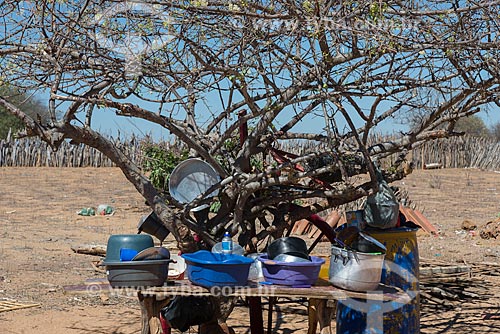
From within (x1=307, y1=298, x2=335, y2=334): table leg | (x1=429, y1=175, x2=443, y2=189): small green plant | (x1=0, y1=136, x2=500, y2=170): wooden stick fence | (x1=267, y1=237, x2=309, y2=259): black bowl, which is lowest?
(x1=307, y1=298, x2=335, y2=334): table leg

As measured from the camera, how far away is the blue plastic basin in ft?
11.6

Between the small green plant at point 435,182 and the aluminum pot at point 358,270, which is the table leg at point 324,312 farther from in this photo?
the small green plant at point 435,182

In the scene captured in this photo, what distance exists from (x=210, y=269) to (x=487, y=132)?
44.8 m

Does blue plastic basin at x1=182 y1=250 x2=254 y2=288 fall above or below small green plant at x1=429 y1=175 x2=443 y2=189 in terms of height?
below

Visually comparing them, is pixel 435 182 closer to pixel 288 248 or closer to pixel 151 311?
pixel 288 248

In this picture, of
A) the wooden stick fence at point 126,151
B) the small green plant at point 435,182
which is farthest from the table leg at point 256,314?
the wooden stick fence at point 126,151

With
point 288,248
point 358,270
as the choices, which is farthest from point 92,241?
point 358,270

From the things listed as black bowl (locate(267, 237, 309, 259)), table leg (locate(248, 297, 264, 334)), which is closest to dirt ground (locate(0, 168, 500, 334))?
table leg (locate(248, 297, 264, 334))

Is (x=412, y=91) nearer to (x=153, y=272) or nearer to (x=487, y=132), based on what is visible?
(x=153, y=272)

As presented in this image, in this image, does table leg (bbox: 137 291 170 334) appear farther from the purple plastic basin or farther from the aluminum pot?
the aluminum pot

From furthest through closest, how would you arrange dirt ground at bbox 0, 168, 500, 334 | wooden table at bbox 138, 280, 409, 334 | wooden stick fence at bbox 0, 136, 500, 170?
wooden stick fence at bbox 0, 136, 500, 170 → dirt ground at bbox 0, 168, 500, 334 → wooden table at bbox 138, 280, 409, 334

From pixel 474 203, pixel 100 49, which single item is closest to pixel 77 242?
pixel 100 49

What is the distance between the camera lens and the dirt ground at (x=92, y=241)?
578 cm

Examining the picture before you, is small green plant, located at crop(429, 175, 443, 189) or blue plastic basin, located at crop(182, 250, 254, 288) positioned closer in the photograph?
blue plastic basin, located at crop(182, 250, 254, 288)
